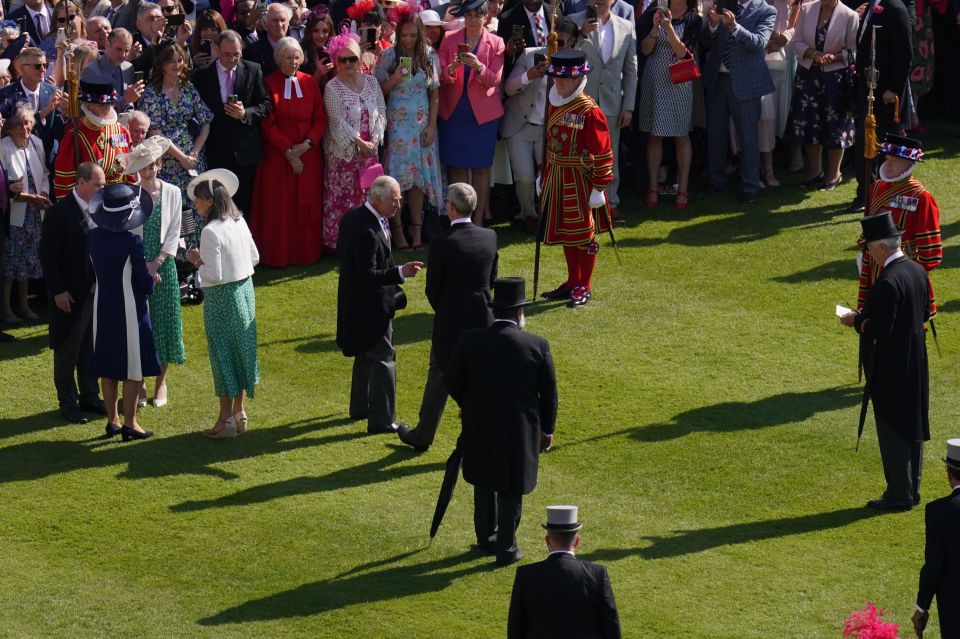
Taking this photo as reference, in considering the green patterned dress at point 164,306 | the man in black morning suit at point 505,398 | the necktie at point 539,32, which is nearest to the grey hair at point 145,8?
the necktie at point 539,32

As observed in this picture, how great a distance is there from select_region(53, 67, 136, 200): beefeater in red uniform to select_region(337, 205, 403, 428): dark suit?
2567mm

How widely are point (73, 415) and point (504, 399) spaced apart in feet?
13.7

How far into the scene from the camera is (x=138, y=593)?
9.38 meters

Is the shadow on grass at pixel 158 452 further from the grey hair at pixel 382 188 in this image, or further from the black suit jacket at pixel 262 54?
the black suit jacket at pixel 262 54

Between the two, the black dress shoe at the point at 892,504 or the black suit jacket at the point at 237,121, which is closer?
the black dress shoe at the point at 892,504

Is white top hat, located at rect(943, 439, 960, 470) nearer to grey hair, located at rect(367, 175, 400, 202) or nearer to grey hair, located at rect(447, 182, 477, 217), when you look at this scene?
grey hair, located at rect(447, 182, 477, 217)

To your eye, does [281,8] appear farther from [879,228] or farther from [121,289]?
[879,228]

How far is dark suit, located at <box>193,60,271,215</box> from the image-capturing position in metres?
14.6

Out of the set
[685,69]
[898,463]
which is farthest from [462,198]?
[685,69]

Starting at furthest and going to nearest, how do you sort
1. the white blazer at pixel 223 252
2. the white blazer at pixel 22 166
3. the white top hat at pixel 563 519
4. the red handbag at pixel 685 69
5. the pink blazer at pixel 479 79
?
1. the red handbag at pixel 685 69
2. the pink blazer at pixel 479 79
3. the white blazer at pixel 22 166
4. the white blazer at pixel 223 252
5. the white top hat at pixel 563 519

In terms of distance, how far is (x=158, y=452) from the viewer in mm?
11438

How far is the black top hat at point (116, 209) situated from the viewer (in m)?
11.3

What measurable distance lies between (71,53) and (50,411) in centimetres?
294

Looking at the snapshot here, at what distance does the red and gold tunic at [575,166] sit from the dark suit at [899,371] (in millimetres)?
3914
